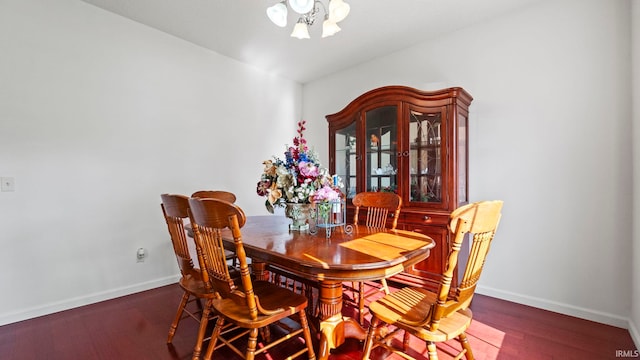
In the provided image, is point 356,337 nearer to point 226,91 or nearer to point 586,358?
point 586,358

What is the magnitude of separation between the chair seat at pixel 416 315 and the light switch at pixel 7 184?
286cm

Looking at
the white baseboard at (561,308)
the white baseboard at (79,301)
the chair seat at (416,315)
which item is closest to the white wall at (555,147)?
the white baseboard at (561,308)

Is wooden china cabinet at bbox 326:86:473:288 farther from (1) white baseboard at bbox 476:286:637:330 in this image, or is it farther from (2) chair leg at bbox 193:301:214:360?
(2) chair leg at bbox 193:301:214:360

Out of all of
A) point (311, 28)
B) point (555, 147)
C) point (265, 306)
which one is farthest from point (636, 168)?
point (311, 28)

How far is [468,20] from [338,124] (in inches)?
63.1

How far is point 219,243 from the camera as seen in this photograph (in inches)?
54.8

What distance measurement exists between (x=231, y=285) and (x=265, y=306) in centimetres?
22

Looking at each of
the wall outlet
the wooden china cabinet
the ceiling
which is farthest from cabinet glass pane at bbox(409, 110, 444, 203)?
the wall outlet

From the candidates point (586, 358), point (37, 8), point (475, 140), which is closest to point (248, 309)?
point (586, 358)

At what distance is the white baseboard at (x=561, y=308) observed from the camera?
216cm

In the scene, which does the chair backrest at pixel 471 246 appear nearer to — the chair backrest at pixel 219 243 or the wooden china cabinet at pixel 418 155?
the chair backrest at pixel 219 243

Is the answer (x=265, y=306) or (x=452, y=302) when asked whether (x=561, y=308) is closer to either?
(x=452, y=302)

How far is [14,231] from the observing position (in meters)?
2.29

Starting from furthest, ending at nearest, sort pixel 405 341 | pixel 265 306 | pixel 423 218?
pixel 423 218
pixel 405 341
pixel 265 306
